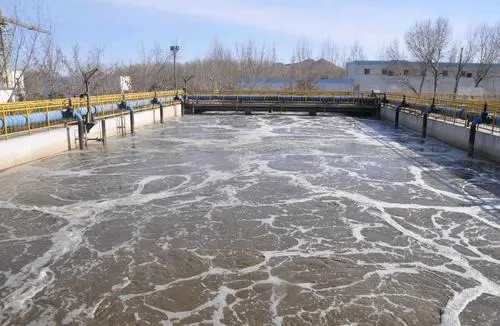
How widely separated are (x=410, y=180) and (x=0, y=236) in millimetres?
9647

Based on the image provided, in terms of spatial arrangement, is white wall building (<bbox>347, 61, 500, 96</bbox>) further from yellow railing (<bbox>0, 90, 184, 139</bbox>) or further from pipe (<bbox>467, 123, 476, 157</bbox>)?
yellow railing (<bbox>0, 90, 184, 139</bbox>)

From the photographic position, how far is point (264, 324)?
472 centimetres

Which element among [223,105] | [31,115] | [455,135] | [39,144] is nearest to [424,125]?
[455,135]

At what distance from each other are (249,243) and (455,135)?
13.6m

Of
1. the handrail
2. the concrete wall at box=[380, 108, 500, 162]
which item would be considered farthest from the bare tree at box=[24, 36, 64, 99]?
the concrete wall at box=[380, 108, 500, 162]

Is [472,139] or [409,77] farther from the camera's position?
[409,77]

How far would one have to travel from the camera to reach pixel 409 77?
176 feet

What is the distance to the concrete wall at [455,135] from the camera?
46.5 feet

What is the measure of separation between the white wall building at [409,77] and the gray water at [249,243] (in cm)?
4225

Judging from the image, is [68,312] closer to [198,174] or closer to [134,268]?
[134,268]

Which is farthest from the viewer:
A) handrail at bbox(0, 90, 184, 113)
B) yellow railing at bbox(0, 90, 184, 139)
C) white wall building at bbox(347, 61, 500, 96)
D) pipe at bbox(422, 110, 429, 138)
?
white wall building at bbox(347, 61, 500, 96)

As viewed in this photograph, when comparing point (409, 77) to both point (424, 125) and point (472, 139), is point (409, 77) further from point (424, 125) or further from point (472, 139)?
point (472, 139)

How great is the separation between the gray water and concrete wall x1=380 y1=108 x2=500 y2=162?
96cm

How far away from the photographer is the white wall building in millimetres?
52781
